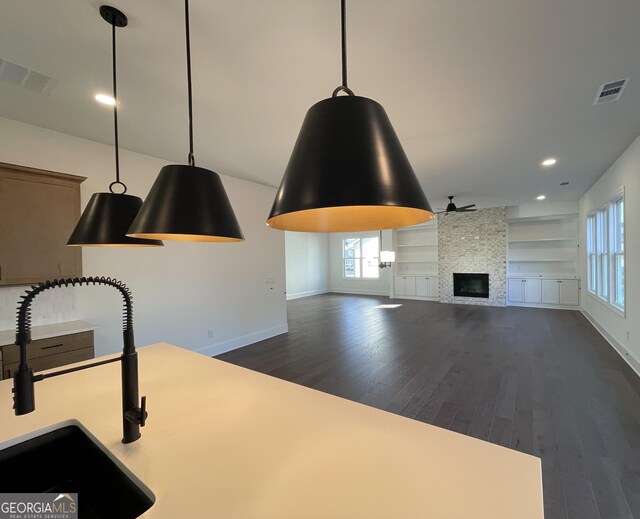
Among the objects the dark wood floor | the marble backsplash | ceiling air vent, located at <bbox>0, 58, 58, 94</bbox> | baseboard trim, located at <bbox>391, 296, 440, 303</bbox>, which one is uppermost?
ceiling air vent, located at <bbox>0, 58, 58, 94</bbox>

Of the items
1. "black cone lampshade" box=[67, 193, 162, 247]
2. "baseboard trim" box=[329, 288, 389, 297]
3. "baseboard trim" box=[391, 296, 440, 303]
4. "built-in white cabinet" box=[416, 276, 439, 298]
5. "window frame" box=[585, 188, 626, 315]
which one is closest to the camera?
"black cone lampshade" box=[67, 193, 162, 247]

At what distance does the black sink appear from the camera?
0.96 m

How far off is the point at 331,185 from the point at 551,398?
376 centimetres

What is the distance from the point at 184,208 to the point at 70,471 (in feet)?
3.59

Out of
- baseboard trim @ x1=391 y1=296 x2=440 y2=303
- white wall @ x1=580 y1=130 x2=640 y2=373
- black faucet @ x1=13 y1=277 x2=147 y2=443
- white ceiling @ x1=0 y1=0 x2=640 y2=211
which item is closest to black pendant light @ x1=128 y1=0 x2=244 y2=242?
black faucet @ x1=13 y1=277 x2=147 y2=443

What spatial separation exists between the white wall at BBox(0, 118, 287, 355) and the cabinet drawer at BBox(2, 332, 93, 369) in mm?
586

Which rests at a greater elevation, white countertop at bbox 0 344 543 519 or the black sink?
white countertop at bbox 0 344 543 519

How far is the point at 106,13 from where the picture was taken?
1.58 metres

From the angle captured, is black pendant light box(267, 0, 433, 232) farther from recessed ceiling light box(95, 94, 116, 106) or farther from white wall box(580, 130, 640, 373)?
white wall box(580, 130, 640, 373)

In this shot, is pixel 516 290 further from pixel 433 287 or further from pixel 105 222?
pixel 105 222

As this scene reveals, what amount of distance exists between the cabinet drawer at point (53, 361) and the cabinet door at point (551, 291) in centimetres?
1001

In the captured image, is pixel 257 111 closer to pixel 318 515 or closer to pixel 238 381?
pixel 238 381

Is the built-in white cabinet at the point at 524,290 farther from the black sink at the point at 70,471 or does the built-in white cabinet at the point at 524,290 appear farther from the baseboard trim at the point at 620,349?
the black sink at the point at 70,471

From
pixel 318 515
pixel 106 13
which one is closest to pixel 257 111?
pixel 106 13
